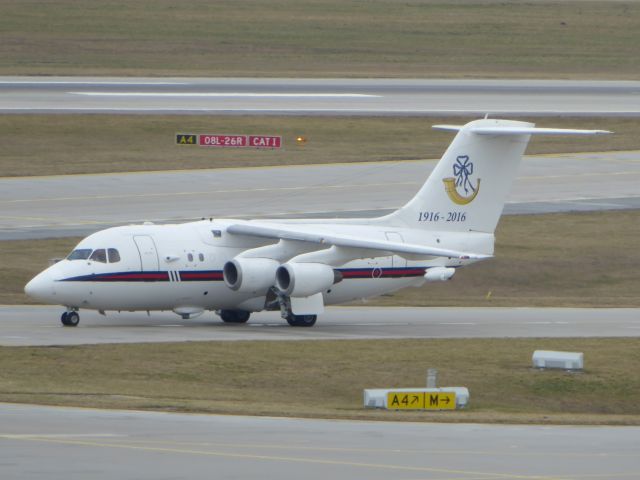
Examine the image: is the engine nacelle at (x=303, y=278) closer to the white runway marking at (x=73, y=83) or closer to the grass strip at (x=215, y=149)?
the grass strip at (x=215, y=149)

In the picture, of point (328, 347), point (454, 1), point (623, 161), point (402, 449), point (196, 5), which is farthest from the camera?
point (454, 1)

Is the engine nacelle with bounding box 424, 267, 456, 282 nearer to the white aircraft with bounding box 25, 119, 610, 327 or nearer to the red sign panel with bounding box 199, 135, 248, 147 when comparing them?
the white aircraft with bounding box 25, 119, 610, 327

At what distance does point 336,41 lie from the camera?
105 meters

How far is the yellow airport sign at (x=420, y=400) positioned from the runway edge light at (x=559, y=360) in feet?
15.2

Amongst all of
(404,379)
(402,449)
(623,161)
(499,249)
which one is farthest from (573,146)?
(402,449)

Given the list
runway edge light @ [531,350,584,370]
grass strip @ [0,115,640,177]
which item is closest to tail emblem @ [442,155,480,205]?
runway edge light @ [531,350,584,370]

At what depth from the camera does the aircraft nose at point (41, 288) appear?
31984mm

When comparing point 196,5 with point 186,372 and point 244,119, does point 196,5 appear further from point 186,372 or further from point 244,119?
point 186,372

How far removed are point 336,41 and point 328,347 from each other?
76.5 metres

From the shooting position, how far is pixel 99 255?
33.1 meters

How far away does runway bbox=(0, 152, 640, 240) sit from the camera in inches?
1965

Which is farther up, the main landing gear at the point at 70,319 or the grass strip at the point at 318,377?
the main landing gear at the point at 70,319

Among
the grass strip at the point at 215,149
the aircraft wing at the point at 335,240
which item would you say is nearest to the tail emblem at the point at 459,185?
the aircraft wing at the point at 335,240

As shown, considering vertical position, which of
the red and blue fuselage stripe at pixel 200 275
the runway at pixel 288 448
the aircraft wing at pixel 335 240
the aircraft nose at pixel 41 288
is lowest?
the runway at pixel 288 448
